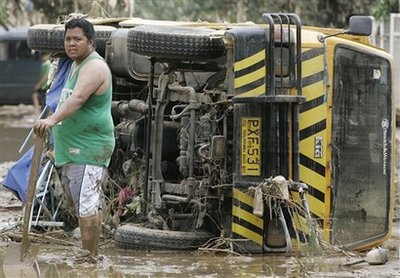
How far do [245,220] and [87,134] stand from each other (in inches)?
51.5

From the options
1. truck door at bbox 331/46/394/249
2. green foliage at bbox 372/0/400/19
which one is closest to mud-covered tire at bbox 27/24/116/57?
truck door at bbox 331/46/394/249

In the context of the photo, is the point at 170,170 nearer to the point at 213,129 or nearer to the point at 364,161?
the point at 213,129

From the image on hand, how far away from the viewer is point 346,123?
8.32 metres

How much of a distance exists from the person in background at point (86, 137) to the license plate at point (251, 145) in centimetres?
97

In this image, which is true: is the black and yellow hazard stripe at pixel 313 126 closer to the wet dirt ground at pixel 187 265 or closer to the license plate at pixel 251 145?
the license plate at pixel 251 145

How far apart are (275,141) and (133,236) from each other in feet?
4.36

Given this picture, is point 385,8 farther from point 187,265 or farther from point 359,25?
point 187,265

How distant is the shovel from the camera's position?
303 inches

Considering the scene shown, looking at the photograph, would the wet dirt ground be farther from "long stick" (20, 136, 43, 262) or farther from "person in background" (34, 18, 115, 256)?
"person in background" (34, 18, 115, 256)

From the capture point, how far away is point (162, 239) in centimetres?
831

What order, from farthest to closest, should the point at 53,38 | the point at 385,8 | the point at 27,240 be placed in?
1. the point at 385,8
2. the point at 53,38
3. the point at 27,240

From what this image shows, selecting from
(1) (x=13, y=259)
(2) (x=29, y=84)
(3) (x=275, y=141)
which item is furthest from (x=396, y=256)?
(2) (x=29, y=84)

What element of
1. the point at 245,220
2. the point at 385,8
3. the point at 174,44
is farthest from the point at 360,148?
the point at 385,8

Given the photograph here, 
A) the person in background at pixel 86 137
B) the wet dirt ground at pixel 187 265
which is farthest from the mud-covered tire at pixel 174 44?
the wet dirt ground at pixel 187 265
